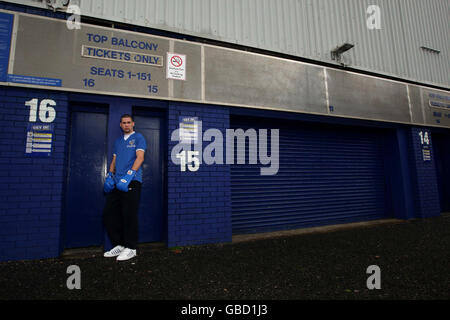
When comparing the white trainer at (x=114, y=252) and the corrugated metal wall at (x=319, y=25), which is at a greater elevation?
the corrugated metal wall at (x=319, y=25)

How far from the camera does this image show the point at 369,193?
22.4ft

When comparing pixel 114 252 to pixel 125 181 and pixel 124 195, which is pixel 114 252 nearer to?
pixel 124 195

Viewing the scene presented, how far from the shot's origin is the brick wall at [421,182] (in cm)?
671

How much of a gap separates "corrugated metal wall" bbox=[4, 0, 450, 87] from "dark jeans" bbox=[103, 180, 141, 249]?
128 inches

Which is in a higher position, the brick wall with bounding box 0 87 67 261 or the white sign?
the white sign

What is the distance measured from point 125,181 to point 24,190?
1.62 meters

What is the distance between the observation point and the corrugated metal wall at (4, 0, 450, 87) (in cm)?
455

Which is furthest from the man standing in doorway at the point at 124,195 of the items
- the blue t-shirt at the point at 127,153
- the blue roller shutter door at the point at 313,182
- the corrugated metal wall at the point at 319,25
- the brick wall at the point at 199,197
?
the corrugated metal wall at the point at 319,25

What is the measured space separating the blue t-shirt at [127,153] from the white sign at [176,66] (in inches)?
58.4

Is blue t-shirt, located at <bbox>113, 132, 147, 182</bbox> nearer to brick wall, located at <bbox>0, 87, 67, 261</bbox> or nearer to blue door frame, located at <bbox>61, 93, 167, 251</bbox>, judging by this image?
blue door frame, located at <bbox>61, 93, 167, 251</bbox>

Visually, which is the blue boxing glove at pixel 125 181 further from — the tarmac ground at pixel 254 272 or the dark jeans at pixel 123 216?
the tarmac ground at pixel 254 272

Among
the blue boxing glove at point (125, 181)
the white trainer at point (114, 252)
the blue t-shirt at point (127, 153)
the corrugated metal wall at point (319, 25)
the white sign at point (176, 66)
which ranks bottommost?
the white trainer at point (114, 252)

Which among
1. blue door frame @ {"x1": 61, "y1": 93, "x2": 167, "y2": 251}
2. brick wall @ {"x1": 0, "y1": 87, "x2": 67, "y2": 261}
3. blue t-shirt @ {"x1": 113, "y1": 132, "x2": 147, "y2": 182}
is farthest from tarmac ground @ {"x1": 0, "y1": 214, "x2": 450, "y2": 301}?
blue t-shirt @ {"x1": 113, "y1": 132, "x2": 147, "y2": 182}

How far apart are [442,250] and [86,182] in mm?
6332
